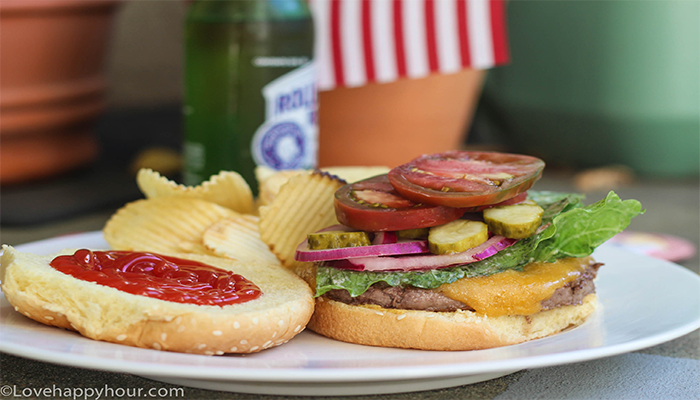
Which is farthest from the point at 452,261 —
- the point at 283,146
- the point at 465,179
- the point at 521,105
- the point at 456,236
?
the point at 521,105

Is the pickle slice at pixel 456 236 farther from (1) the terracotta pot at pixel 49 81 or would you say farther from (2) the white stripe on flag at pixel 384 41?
(1) the terracotta pot at pixel 49 81

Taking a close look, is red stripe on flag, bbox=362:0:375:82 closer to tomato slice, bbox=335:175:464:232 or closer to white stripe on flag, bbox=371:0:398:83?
white stripe on flag, bbox=371:0:398:83

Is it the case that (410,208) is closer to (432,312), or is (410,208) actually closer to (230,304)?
(432,312)

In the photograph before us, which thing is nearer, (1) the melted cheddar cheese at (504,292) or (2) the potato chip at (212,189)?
(1) the melted cheddar cheese at (504,292)

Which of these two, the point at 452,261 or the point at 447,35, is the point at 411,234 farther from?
the point at 447,35

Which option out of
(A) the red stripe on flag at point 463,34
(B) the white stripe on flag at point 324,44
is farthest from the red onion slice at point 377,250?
(A) the red stripe on flag at point 463,34
